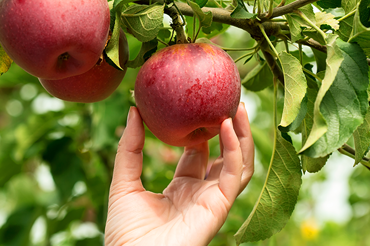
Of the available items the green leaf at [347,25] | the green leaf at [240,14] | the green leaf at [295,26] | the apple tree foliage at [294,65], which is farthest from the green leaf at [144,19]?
the green leaf at [347,25]

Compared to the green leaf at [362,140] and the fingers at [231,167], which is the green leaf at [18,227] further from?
the green leaf at [362,140]

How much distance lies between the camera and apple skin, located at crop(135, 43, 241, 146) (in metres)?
0.68

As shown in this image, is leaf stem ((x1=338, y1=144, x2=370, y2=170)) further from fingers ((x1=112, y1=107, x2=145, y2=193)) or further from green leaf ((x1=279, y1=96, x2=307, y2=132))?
fingers ((x1=112, y1=107, x2=145, y2=193))

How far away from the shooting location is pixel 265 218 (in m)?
0.83

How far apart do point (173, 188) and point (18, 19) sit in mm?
655

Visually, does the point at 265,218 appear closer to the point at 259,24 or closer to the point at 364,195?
the point at 259,24

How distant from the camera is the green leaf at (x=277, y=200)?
83 centimetres

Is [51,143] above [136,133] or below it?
below

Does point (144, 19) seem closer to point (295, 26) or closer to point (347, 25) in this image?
point (295, 26)

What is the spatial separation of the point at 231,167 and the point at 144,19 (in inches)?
15.9

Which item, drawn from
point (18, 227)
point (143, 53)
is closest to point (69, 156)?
point (18, 227)

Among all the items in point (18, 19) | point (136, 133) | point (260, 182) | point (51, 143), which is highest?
point (18, 19)

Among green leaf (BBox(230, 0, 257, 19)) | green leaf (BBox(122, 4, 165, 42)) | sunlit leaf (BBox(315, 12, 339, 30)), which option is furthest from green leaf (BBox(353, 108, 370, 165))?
green leaf (BBox(122, 4, 165, 42))

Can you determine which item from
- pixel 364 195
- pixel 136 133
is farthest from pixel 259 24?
pixel 364 195
